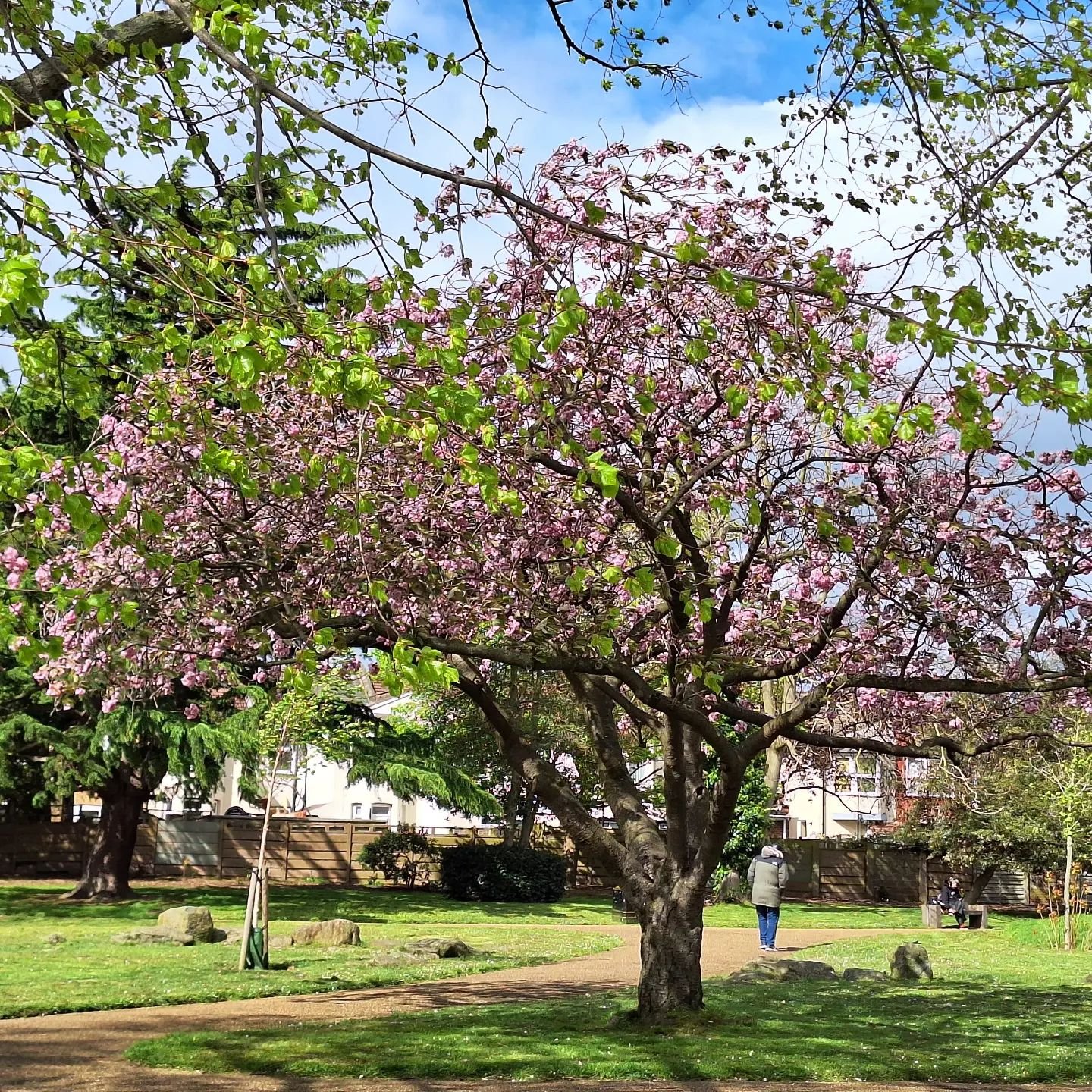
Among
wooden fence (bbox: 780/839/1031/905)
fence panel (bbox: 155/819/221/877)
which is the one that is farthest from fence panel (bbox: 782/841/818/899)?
fence panel (bbox: 155/819/221/877)

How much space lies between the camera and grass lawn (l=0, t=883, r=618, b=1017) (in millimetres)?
12383

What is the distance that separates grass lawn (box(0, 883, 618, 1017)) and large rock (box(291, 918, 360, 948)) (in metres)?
0.28

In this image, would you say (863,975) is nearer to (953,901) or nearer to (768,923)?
(768,923)

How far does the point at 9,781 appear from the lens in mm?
22891

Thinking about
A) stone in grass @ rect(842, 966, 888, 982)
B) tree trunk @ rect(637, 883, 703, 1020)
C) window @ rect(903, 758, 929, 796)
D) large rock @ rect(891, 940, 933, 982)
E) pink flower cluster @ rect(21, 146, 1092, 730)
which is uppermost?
pink flower cluster @ rect(21, 146, 1092, 730)

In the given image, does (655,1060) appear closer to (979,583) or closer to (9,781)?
(979,583)

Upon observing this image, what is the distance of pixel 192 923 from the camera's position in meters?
17.2

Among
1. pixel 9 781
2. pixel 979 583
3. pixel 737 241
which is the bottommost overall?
pixel 9 781

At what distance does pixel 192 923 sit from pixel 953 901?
1794 centimetres

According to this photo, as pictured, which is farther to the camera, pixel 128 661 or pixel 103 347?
pixel 128 661

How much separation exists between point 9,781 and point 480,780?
12.7 meters

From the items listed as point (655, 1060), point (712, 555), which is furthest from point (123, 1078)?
point (712, 555)

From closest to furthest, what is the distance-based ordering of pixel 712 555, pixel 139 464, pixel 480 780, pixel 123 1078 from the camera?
1. pixel 123 1078
2. pixel 139 464
3. pixel 712 555
4. pixel 480 780

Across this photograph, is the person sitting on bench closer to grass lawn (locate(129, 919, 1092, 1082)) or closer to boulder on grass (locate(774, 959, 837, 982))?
boulder on grass (locate(774, 959, 837, 982))
